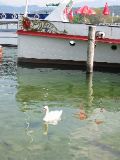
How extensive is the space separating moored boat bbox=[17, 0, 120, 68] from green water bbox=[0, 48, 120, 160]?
2342mm

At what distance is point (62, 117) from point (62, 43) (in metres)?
13.4

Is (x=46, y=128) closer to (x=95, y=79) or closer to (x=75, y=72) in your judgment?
(x=95, y=79)

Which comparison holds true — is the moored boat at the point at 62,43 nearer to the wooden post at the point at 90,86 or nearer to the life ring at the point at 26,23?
the life ring at the point at 26,23

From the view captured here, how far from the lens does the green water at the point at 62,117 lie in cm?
1132

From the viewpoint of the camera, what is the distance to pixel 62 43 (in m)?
27.9

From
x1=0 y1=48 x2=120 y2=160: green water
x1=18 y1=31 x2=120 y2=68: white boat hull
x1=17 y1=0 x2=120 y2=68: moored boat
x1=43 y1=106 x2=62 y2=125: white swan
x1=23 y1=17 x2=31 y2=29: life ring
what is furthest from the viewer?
x1=23 y1=17 x2=31 y2=29: life ring

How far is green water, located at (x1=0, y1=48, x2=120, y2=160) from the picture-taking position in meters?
11.3

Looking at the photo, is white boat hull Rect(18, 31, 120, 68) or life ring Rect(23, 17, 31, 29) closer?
white boat hull Rect(18, 31, 120, 68)

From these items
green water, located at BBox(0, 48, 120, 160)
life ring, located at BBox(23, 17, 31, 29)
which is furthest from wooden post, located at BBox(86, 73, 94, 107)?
life ring, located at BBox(23, 17, 31, 29)

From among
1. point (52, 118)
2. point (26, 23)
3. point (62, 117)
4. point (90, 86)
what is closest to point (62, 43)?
point (26, 23)

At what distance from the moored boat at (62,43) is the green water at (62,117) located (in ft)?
7.69

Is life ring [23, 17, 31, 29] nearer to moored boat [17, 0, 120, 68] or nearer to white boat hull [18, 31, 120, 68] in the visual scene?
moored boat [17, 0, 120, 68]

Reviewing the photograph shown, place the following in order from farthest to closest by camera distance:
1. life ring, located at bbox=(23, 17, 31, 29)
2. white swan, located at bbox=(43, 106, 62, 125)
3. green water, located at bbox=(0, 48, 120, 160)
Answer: life ring, located at bbox=(23, 17, 31, 29), white swan, located at bbox=(43, 106, 62, 125), green water, located at bbox=(0, 48, 120, 160)

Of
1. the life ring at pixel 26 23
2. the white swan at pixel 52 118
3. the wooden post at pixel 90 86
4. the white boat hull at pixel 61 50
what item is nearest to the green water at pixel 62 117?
the wooden post at pixel 90 86
